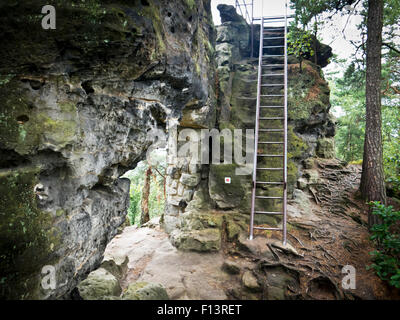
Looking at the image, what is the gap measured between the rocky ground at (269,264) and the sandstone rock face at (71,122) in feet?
3.36

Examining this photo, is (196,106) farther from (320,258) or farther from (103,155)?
(320,258)

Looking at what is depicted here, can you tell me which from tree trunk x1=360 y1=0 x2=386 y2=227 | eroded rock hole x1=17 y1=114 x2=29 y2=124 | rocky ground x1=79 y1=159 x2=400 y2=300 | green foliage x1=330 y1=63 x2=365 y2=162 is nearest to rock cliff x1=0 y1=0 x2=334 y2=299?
eroded rock hole x1=17 y1=114 x2=29 y2=124

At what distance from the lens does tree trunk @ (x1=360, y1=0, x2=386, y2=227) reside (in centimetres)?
462

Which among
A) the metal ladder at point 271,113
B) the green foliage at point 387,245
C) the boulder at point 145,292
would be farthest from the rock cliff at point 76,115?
the green foliage at point 387,245

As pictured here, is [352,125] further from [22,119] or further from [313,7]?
[22,119]

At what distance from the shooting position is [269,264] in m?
3.63

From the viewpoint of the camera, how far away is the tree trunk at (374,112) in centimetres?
462

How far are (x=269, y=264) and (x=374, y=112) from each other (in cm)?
433

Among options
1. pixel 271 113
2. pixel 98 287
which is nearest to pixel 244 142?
pixel 271 113

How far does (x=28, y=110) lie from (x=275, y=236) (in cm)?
456

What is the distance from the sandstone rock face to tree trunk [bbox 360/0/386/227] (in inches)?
188

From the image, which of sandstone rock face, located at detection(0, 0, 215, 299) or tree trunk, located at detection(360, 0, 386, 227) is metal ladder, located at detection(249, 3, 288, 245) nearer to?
tree trunk, located at detection(360, 0, 386, 227)

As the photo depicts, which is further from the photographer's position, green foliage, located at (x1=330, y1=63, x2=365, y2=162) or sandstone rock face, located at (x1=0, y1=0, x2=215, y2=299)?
green foliage, located at (x1=330, y1=63, x2=365, y2=162)

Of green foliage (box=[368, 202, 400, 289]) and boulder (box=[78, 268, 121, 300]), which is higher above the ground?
green foliage (box=[368, 202, 400, 289])
